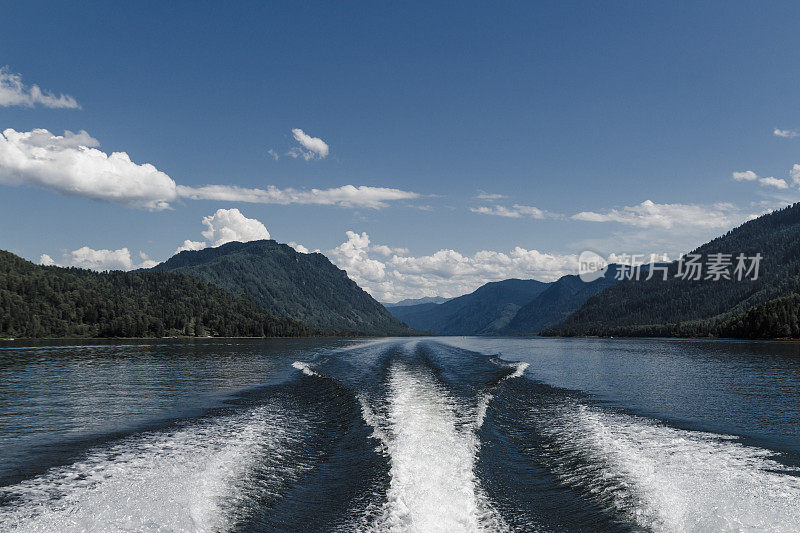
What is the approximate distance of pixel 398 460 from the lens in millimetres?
19422

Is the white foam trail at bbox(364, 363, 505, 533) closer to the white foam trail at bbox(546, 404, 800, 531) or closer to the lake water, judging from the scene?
the lake water

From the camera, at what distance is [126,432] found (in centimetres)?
2448

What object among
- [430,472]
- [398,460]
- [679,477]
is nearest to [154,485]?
[398,460]

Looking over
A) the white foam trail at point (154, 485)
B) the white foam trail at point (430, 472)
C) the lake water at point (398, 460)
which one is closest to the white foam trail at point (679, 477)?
the lake water at point (398, 460)

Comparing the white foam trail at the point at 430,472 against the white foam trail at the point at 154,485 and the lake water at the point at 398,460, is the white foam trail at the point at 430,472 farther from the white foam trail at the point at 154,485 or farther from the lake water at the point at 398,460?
the white foam trail at the point at 154,485

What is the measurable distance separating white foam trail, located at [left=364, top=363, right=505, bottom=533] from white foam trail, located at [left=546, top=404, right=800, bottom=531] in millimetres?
4253

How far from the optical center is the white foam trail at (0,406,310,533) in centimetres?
1323

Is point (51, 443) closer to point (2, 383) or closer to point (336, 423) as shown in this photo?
point (336, 423)

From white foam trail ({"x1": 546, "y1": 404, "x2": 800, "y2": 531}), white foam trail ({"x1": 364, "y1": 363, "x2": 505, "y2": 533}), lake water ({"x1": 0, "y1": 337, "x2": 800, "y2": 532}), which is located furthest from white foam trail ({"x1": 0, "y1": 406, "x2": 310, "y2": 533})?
white foam trail ({"x1": 546, "y1": 404, "x2": 800, "y2": 531})

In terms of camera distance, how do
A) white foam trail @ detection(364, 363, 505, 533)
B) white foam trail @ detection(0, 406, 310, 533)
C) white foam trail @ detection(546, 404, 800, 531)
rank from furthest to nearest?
1. white foam trail @ detection(546, 404, 800, 531)
2. white foam trail @ detection(364, 363, 505, 533)
3. white foam trail @ detection(0, 406, 310, 533)

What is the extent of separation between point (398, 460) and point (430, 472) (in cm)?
191

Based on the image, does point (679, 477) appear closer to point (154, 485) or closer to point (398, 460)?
point (398, 460)

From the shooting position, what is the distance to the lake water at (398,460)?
547 inches

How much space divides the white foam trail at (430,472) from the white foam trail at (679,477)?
167 inches
